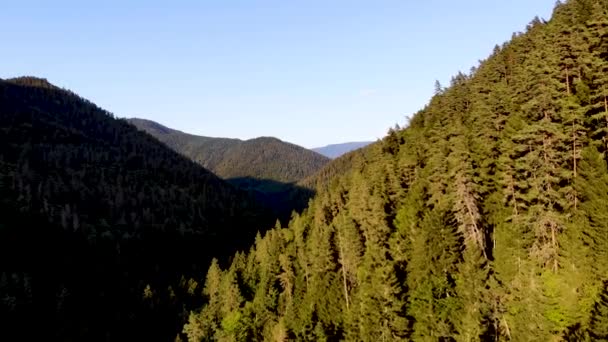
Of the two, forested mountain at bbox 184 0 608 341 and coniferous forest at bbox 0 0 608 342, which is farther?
coniferous forest at bbox 0 0 608 342

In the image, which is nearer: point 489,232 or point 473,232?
point 473,232

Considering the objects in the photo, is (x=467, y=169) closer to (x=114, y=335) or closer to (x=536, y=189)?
(x=536, y=189)

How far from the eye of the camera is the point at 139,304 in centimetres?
14350

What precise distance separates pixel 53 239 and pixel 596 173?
187 m

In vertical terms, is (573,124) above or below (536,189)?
above

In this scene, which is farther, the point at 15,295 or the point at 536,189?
A: the point at 15,295

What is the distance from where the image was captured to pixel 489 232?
2314 inches

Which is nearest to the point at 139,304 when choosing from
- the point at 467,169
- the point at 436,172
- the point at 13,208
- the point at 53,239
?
the point at 53,239

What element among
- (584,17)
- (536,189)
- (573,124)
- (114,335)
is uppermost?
(584,17)

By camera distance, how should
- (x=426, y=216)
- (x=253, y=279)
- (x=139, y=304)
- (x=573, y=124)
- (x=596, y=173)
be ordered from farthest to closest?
(x=139, y=304) < (x=253, y=279) < (x=426, y=216) < (x=573, y=124) < (x=596, y=173)

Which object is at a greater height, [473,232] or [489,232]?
[473,232]

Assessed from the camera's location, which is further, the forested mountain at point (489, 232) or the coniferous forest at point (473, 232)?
the coniferous forest at point (473, 232)

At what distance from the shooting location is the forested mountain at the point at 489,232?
42812 millimetres

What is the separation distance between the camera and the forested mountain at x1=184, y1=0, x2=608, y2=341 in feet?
140
